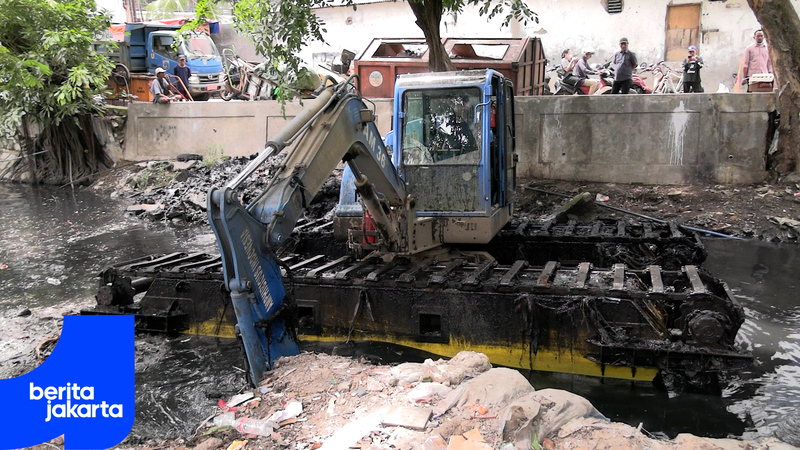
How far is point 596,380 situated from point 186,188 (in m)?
10.7

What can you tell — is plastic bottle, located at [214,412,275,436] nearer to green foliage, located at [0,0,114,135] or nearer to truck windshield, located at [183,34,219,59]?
green foliage, located at [0,0,114,135]

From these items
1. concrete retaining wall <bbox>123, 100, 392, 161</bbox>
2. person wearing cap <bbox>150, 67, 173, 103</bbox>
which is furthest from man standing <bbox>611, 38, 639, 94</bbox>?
person wearing cap <bbox>150, 67, 173, 103</bbox>

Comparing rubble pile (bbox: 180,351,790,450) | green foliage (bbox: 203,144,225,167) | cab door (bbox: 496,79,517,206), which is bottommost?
rubble pile (bbox: 180,351,790,450)

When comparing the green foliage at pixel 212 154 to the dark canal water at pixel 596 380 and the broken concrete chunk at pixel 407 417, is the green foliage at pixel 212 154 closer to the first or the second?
the dark canal water at pixel 596 380

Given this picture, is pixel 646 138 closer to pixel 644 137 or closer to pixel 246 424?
pixel 644 137

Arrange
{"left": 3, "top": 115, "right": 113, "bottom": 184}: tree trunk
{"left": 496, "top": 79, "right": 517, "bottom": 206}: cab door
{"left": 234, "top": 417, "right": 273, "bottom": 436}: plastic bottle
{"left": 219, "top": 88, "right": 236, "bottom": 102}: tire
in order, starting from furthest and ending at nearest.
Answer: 1. {"left": 219, "top": 88, "right": 236, "bottom": 102}: tire
2. {"left": 3, "top": 115, "right": 113, "bottom": 184}: tree trunk
3. {"left": 496, "top": 79, "right": 517, "bottom": 206}: cab door
4. {"left": 234, "top": 417, "right": 273, "bottom": 436}: plastic bottle

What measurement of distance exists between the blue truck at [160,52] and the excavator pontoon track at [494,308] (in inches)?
642

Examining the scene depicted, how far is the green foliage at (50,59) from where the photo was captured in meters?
14.7

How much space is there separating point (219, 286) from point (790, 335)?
5668 mm

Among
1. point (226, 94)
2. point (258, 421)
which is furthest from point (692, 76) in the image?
point (226, 94)

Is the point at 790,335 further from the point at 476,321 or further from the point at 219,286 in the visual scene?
the point at 219,286

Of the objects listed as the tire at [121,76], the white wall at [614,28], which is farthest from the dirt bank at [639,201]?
the white wall at [614,28]

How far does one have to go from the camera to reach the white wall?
1898 cm

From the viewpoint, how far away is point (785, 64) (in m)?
10.2
